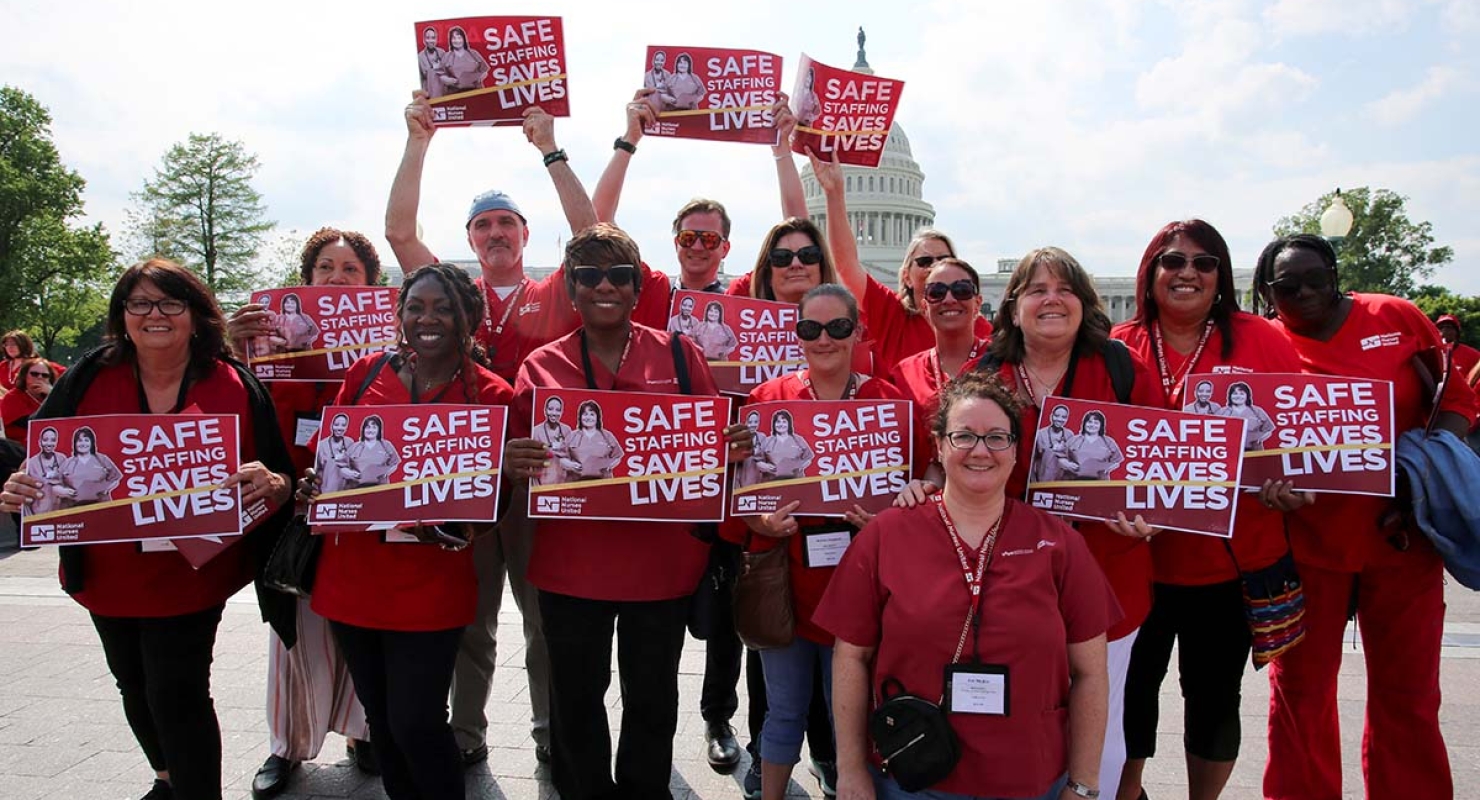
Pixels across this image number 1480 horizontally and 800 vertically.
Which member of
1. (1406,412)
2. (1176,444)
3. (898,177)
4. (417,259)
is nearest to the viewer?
(1176,444)

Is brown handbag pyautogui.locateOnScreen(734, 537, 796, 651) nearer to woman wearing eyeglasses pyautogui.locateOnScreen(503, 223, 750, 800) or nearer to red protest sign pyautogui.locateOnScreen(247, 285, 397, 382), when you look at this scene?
woman wearing eyeglasses pyautogui.locateOnScreen(503, 223, 750, 800)

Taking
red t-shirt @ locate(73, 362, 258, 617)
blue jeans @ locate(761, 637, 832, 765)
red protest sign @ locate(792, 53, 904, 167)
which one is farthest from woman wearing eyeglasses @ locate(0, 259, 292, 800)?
red protest sign @ locate(792, 53, 904, 167)

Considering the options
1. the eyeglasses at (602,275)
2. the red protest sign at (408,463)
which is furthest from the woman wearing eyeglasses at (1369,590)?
the red protest sign at (408,463)

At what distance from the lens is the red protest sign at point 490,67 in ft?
16.8

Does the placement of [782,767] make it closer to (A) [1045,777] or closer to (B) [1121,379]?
(A) [1045,777]

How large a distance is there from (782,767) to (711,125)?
376cm

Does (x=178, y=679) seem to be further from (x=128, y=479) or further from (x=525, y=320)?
(x=525, y=320)

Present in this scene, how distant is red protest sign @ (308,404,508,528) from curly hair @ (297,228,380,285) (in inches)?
70.8

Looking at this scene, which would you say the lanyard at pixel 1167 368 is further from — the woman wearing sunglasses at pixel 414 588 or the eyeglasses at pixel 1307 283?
the woman wearing sunglasses at pixel 414 588

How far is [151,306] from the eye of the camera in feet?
12.0

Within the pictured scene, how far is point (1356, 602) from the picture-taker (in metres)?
4.06

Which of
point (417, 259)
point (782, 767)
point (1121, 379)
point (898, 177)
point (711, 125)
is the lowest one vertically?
point (782, 767)

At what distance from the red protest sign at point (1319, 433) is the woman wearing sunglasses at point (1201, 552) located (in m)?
0.12

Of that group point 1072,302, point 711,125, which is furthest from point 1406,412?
point 711,125
